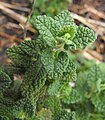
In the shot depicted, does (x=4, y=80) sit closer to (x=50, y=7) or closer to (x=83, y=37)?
(x=83, y=37)

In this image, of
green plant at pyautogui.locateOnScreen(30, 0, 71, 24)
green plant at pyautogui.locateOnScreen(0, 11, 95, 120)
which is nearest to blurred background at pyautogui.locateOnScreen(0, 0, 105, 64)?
green plant at pyautogui.locateOnScreen(30, 0, 71, 24)

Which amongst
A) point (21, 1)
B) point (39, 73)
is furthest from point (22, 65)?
point (21, 1)

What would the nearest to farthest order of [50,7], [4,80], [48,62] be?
1. [48,62]
2. [4,80]
3. [50,7]

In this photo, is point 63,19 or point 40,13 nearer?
point 63,19

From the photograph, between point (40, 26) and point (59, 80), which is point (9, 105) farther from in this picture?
point (40, 26)

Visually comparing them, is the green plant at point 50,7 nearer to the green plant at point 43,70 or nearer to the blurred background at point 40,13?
the blurred background at point 40,13

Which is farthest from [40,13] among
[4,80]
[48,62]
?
[48,62]

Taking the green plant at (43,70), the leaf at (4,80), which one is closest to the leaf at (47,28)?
the green plant at (43,70)
